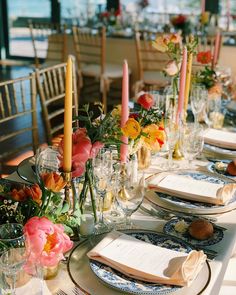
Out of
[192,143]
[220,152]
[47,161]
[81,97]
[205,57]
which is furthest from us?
[81,97]

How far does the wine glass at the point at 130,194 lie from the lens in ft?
4.32

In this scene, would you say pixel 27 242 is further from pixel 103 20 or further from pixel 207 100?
pixel 103 20

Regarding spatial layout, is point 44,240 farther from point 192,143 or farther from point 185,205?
point 192,143

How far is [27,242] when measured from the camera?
99 cm

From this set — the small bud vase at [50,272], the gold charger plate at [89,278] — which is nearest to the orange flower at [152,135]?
the gold charger plate at [89,278]

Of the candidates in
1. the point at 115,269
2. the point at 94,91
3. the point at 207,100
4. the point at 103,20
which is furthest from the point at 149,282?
the point at 103,20

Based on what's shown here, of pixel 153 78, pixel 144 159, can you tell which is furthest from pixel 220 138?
pixel 153 78

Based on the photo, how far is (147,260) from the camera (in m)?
1.14

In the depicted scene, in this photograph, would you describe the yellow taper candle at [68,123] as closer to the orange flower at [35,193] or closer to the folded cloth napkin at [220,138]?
the orange flower at [35,193]

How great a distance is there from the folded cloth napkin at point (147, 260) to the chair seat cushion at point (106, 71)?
3.86 metres

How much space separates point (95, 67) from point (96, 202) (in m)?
3.90

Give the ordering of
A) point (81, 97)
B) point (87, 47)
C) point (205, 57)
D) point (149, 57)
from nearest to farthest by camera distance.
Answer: point (205, 57)
point (149, 57)
point (87, 47)
point (81, 97)

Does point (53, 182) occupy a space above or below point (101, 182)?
above

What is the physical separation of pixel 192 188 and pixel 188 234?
0.95ft
